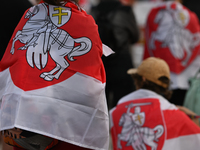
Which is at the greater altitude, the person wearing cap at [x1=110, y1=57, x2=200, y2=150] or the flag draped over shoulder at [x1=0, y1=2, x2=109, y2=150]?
the flag draped over shoulder at [x1=0, y1=2, x2=109, y2=150]

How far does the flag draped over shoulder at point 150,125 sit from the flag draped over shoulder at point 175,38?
1311mm

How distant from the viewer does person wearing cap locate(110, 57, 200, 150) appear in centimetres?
240

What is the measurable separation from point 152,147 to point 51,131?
1192mm

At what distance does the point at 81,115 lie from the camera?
5.16 feet

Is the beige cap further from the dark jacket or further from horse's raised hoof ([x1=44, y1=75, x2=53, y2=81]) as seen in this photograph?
horse's raised hoof ([x1=44, y1=75, x2=53, y2=81])

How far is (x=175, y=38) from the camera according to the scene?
3832mm

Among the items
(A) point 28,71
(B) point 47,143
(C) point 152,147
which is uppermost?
(A) point 28,71

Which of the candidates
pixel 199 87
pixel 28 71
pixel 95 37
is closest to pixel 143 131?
pixel 199 87

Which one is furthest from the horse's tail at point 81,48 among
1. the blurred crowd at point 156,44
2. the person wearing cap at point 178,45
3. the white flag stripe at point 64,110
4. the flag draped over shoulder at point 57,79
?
the person wearing cap at point 178,45

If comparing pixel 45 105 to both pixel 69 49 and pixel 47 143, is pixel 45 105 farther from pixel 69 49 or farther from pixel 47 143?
pixel 69 49

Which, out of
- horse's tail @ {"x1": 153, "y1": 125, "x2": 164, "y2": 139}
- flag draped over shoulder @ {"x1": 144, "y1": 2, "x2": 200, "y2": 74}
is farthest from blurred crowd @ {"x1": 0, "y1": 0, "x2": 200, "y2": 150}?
horse's tail @ {"x1": 153, "y1": 125, "x2": 164, "y2": 139}

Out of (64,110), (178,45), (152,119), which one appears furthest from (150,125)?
(178,45)

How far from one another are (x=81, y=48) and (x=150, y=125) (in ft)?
3.82

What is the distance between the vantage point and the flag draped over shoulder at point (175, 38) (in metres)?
3.80
